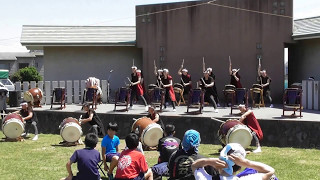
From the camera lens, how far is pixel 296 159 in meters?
12.1

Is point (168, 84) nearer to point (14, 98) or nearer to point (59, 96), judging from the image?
point (59, 96)

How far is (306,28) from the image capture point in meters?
19.5

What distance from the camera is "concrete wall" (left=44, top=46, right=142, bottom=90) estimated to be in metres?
23.8

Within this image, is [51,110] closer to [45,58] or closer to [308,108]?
[45,58]

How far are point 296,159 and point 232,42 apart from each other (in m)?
8.92

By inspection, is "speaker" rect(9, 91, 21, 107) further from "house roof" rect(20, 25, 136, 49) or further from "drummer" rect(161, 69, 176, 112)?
"drummer" rect(161, 69, 176, 112)

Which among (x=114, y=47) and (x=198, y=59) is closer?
(x=198, y=59)

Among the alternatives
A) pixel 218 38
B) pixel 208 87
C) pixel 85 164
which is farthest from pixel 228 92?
pixel 85 164

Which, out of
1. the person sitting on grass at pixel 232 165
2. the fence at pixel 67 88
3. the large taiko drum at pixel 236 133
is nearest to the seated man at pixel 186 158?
the person sitting on grass at pixel 232 165

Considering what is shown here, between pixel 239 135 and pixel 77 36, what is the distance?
44.8ft

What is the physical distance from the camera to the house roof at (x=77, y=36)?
76.6 feet

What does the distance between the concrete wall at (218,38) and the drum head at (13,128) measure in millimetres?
7469

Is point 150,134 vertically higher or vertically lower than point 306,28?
lower

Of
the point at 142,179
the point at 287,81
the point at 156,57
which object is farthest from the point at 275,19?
the point at 142,179
